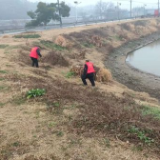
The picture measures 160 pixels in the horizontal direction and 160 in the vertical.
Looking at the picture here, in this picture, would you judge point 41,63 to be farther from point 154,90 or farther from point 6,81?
point 154,90

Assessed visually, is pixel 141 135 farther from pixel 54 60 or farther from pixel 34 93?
pixel 54 60

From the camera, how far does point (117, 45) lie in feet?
102

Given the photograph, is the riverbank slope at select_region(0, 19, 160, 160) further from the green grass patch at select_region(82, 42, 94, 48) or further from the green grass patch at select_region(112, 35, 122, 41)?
the green grass patch at select_region(112, 35, 122, 41)

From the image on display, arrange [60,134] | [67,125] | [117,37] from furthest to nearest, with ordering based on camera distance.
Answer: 1. [117,37]
2. [67,125]
3. [60,134]

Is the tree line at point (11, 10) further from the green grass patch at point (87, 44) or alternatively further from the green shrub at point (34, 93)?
the green shrub at point (34, 93)

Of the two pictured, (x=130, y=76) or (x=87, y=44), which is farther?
(x=87, y=44)

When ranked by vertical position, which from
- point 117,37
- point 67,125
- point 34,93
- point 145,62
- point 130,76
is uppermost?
point 117,37

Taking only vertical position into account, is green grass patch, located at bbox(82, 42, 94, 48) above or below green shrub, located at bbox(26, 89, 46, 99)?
above

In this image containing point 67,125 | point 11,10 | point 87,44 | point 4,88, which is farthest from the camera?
point 11,10

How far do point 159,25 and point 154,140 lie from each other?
173 ft

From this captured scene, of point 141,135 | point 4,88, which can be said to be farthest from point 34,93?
point 141,135

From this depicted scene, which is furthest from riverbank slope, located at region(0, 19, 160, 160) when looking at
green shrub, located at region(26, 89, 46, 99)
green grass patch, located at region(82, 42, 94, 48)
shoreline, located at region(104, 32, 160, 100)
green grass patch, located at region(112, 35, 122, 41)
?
green grass patch, located at region(112, 35, 122, 41)

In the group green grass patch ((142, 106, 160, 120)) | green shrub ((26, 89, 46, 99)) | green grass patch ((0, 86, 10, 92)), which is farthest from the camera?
green grass patch ((0, 86, 10, 92))

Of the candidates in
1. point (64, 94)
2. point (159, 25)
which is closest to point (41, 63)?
point (64, 94)
